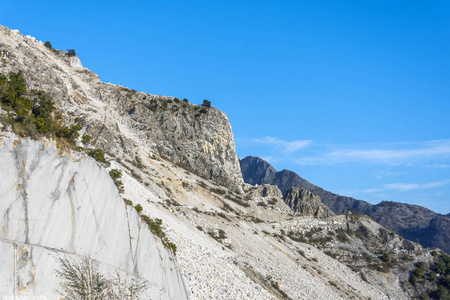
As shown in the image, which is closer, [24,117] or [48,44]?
[24,117]

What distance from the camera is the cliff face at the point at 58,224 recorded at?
452 inches

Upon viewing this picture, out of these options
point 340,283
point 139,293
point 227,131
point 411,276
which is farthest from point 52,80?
point 411,276

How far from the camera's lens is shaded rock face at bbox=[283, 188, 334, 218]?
3113 inches

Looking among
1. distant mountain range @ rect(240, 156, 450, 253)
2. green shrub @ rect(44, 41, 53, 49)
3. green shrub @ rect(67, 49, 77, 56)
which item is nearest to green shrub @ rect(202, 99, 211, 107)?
green shrub @ rect(67, 49, 77, 56)

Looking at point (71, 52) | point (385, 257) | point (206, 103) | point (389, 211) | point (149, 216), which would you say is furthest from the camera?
point (389, 211)

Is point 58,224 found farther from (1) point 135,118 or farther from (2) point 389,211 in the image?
(2) point 389,211

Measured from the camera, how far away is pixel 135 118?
6750 cm

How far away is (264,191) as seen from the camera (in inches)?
2992

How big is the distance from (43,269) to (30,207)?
2302 millimetres

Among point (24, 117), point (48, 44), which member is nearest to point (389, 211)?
point (48, 44)

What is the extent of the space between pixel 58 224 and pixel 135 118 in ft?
185

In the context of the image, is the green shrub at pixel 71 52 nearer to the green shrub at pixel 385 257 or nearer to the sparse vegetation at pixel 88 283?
the green shrub at pixel 385 257

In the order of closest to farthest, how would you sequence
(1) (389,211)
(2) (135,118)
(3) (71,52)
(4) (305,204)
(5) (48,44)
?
1. (2) (135,118)
2. (4) (305,204)
3. (3) (71,52)
4. (5) (48,44)
5. (1) (389,211)

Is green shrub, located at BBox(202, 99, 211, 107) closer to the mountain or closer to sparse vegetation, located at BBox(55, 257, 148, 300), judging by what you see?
the mountain
